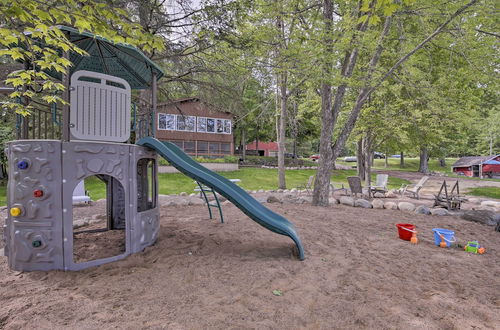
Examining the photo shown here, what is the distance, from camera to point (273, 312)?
2758mm

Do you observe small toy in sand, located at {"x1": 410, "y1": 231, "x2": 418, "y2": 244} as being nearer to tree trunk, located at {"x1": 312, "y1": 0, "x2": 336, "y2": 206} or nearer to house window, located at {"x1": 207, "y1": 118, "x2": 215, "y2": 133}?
tree trunk, located at {"x1": 312, "y1": 0, "x2": 336, "y2": 206}

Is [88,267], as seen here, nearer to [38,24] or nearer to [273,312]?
[273,312]

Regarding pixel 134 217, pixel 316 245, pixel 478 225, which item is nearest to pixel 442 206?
pixel 478 225

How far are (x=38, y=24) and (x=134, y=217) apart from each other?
274cm

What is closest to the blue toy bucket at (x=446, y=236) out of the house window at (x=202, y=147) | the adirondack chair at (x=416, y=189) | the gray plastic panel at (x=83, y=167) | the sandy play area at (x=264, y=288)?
the sandy play area at (x=264, y=288)

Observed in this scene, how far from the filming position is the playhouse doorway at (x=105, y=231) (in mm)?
4492

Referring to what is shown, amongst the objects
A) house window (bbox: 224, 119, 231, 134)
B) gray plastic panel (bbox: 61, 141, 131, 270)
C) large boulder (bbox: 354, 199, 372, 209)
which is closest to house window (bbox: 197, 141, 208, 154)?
house window (bbox: 224, 119, 231, 134)

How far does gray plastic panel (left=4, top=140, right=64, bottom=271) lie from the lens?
3617mm

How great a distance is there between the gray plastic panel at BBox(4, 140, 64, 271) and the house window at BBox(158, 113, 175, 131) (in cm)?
2217

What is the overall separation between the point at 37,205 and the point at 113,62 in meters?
3.77

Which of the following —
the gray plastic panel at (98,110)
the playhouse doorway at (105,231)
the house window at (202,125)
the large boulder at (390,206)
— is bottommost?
the large boulder at (390,206)

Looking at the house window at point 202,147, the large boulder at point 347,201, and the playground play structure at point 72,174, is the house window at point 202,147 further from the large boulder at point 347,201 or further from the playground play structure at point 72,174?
the playground play structure at point 72,174

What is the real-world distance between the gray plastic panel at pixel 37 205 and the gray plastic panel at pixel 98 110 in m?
0.49

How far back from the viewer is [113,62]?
6.16 meters
